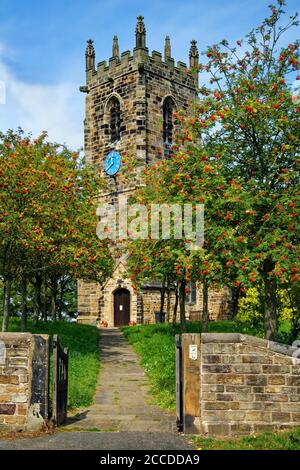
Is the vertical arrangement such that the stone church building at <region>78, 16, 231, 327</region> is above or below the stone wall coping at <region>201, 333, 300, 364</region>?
above

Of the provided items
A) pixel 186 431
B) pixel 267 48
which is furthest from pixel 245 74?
pixel 186 431

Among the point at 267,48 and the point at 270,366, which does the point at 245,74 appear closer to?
the point at 267,48

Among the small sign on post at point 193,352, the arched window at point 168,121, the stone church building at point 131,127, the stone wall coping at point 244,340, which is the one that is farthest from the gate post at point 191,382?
the arched window at point 168,121

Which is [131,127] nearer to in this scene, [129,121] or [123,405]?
[129,121]

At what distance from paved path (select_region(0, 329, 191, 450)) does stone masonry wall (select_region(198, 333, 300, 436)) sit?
0.80 m

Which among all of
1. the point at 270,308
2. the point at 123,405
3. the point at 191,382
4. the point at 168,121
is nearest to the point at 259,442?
the point at 191,382

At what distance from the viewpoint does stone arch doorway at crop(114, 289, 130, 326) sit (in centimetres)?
3700

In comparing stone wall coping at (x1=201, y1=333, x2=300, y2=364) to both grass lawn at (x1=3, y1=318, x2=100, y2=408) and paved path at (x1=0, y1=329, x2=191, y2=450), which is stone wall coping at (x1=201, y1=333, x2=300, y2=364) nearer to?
paved path at (x1=0, y1=329, x2=191, y2=450)

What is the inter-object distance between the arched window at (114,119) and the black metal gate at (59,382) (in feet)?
96.1

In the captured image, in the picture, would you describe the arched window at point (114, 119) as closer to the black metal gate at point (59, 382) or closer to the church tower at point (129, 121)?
the church tower at point (129, 121)

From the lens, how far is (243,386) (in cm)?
950

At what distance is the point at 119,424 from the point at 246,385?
246cm

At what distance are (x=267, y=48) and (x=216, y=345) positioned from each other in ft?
25.3

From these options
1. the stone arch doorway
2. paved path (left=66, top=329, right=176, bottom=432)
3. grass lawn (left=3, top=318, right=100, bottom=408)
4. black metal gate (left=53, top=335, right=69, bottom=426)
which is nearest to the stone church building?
the stone arch doorway
